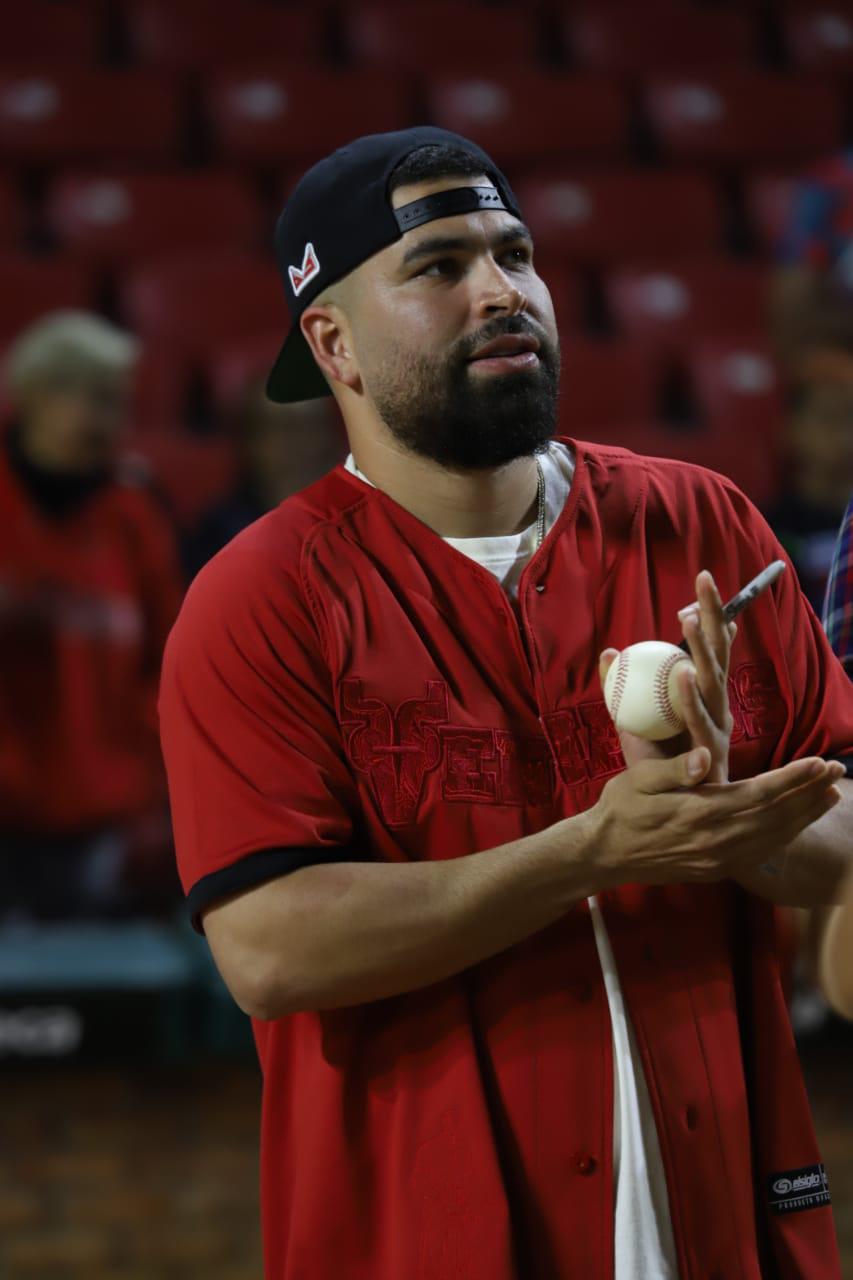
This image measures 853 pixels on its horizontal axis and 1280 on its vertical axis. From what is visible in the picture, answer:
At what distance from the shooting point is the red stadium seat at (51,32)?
6031 millimetres

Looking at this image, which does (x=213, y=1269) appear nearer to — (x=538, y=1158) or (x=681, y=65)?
(x=538, y=1158)

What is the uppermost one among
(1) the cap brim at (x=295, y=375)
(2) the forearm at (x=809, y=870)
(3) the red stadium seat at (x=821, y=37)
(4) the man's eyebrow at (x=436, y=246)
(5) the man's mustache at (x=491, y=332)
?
(3) the red stadium seat at (x=821, y=37)

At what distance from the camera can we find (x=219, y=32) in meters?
6.30

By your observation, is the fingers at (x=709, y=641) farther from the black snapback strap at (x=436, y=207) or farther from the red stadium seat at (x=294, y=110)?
the red stadium seat at (x=294, y=110)

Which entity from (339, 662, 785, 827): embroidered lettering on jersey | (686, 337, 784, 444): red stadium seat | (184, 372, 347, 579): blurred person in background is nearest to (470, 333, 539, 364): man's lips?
(339, 662, 785, 827): embroidered lettering on jersey

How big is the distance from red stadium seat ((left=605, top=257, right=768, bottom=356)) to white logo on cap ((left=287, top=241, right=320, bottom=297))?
387 centimetres

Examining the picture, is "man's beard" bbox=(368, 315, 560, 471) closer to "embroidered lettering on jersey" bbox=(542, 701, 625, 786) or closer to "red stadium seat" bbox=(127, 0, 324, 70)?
"embroidered lettering on jersey" bbox=(542, 701, 625, 786)

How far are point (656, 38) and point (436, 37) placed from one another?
2.87 ft

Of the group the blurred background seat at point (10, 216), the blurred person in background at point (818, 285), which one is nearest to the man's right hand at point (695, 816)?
the blurred person in background at point (818, 285)

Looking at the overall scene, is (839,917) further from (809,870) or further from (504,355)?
(504,355)

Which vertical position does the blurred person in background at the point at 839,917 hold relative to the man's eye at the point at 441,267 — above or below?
below

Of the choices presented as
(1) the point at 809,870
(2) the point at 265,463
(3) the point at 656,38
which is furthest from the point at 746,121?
(1) the point at 809,870

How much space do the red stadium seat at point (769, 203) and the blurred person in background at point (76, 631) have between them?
3082 mm

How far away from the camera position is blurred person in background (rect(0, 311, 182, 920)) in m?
3.61
